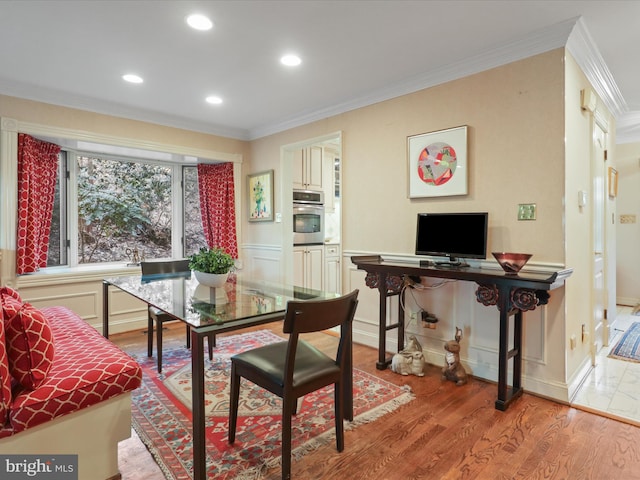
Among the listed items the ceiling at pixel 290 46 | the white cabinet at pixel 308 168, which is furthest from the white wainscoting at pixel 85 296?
the white cabinet at pixel 308 168

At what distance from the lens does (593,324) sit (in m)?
3.05

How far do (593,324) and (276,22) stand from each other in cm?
340

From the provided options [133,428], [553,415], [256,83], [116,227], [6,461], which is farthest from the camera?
[116,227]

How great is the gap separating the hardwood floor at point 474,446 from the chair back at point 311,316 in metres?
0.64

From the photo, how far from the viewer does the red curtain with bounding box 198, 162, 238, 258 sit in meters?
4.82

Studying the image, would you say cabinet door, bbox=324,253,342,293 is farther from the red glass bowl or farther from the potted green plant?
the red glass bowl

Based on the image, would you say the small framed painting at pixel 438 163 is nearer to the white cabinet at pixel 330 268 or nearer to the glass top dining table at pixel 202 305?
the glass top dining table at pixel 202 305

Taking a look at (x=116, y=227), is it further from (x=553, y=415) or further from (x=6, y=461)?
(x=553, y=415)

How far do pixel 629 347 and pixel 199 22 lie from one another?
4.64 meters

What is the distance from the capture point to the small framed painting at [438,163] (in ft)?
9.32

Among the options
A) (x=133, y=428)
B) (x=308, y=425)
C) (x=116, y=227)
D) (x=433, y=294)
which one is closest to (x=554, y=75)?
(x=433, y=294)

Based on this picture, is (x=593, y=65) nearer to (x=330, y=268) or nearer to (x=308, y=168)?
(x=308, y=168)

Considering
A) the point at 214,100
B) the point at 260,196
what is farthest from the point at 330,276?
the point at 214,100

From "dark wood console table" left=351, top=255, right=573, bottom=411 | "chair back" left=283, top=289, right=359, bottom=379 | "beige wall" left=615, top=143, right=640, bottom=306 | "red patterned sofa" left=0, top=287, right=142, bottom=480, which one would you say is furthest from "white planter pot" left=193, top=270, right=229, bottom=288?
"beige wall" left=615, top=143, right=640, bottom=306
